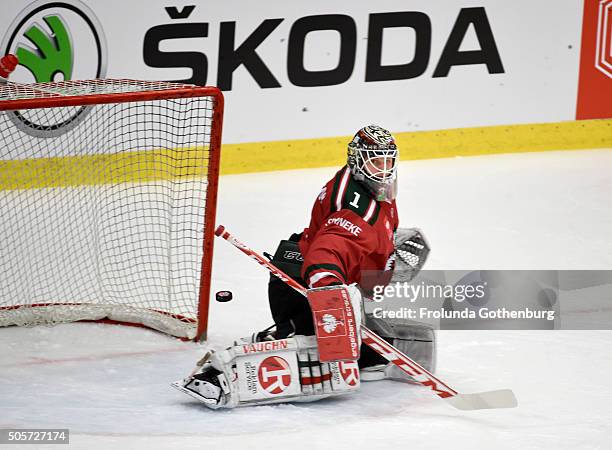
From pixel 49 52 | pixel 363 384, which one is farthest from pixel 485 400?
pixel 49 52

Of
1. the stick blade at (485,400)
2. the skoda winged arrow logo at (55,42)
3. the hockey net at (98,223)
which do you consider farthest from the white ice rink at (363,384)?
the skoda winged arrow logo at (55,42)

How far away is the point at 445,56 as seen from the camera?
262 inches

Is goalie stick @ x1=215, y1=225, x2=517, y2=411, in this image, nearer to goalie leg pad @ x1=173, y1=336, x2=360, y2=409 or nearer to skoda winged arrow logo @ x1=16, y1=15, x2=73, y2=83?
goalie leg pad @ x1=173, y1=336, x2=360, y2=409

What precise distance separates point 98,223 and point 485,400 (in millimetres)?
2191

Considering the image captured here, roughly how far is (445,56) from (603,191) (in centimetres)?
133

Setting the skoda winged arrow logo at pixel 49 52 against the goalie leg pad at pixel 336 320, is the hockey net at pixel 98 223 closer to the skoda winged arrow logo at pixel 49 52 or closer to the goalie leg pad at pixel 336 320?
the skoda winged arrow logo at pixel 49 52

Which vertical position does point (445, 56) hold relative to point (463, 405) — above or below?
above

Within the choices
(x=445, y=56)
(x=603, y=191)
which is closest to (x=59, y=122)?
(x=445, y=56)

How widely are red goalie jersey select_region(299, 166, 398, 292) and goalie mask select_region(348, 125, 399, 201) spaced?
3 centimetres

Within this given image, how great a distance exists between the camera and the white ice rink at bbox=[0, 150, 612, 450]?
10.2ft

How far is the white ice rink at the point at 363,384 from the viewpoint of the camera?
3.11m

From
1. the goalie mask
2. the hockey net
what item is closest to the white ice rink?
the hockey net

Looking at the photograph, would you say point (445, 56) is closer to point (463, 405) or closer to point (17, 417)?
point (463, 405)

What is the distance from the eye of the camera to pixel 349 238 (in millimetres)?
3361
